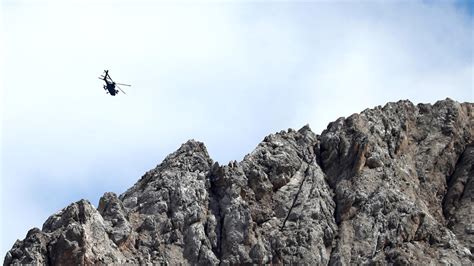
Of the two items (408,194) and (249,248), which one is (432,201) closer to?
(408,194)

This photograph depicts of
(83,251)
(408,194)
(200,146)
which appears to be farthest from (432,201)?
(83,251)

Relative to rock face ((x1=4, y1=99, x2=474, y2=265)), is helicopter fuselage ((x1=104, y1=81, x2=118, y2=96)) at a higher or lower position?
higher

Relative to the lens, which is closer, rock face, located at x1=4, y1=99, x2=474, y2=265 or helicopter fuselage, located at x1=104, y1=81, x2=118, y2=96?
rock face, located at x1=4, y1=99, x2=474, y2=265

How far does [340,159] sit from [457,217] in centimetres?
1237

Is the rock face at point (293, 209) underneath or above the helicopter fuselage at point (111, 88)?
underneath

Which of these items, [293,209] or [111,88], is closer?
[293,209]

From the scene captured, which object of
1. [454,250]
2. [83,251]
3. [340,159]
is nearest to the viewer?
[83,251]

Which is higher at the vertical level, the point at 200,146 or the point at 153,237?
the point at 200,146

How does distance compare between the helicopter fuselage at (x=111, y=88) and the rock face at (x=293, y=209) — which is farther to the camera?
the helicopter fuselage at (x=111, y=88)

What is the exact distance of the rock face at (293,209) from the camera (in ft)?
449

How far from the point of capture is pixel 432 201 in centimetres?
15212

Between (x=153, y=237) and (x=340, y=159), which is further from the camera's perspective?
(x=340, y=159)

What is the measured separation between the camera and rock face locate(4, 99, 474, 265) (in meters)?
137

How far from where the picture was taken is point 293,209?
14488 centimetres
